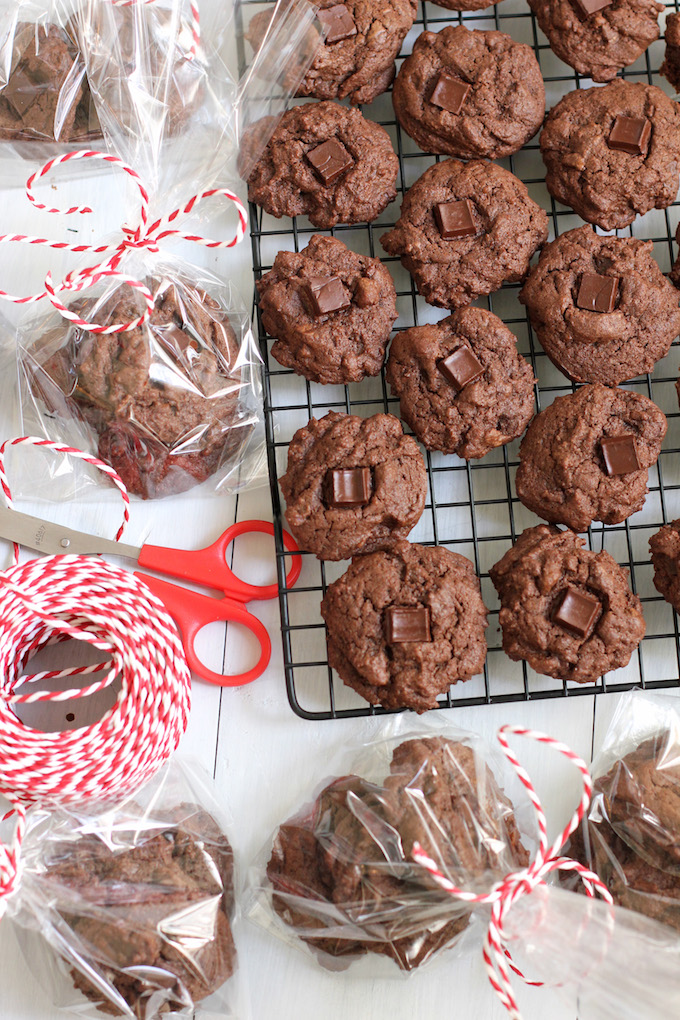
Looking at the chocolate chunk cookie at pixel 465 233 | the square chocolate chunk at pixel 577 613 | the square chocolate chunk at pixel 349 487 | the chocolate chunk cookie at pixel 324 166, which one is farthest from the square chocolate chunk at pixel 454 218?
the square chocolate chunk at pixel 577 613

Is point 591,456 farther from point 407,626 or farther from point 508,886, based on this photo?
point 508,886

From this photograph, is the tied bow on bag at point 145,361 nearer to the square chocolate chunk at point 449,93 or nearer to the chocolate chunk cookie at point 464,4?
the square chocolate chunk at point 449,93

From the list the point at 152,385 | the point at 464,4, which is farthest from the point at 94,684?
the point at 464,4

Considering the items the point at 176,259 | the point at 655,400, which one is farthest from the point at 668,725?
the point at 176,259

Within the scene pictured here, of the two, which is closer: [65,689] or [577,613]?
[577,613]

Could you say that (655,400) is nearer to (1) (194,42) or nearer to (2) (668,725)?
(2) (668,725)

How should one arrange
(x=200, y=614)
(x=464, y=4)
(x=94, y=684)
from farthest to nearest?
1. (x=464, y=4)
2. (x=200, y=614)
3. (x=94, y=684)

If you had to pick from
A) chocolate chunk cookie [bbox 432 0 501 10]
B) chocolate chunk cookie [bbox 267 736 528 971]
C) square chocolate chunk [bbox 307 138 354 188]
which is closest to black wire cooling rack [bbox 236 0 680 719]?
chocolate chunk cookie [bbox 432 0 501 10]
